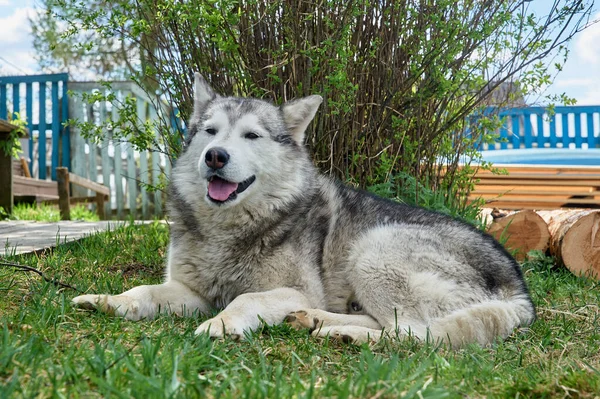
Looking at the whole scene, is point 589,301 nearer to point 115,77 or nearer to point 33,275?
point 33,275

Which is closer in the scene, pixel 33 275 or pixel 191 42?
pixel 33 275

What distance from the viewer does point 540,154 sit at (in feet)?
46.1

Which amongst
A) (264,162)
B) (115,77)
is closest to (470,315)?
(264,162)

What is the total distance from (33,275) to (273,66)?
2.23 m

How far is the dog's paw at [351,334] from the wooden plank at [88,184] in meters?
9.11

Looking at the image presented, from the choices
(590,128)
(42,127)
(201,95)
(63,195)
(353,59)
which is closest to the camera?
(201,95)

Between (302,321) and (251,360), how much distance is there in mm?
691

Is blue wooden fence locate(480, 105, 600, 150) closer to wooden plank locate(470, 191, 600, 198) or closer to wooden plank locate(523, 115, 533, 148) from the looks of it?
wooden plank locate(523, 115, 533, 148)

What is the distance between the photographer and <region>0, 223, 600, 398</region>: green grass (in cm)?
194

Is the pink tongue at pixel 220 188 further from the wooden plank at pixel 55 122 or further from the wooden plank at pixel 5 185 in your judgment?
the wooden plank at pixel 55 122

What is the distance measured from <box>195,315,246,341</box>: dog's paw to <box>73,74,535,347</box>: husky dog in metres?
0.11

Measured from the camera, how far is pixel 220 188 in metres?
3.48

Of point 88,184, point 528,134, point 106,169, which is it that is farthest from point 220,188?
point 528,134

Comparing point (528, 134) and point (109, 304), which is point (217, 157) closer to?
point (109, 304)
